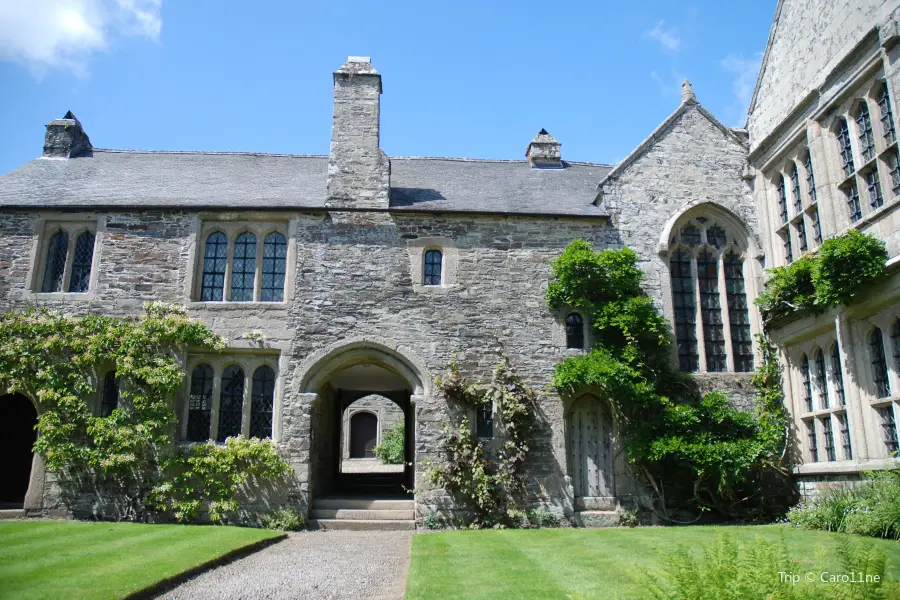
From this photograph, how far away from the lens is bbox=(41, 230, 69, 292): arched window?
14555 mm

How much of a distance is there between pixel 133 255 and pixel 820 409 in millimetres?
13799

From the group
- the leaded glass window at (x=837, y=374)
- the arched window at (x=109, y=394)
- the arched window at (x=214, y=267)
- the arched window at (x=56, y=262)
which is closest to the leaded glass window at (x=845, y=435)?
the leaded glass window at (x=837, y=374)

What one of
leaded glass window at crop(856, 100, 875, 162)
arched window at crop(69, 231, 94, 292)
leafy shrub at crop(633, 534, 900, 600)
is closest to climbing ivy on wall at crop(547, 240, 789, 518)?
leaded glass window at crop(856, 100, 875, 162)

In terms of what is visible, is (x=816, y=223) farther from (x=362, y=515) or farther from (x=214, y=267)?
(x=214, y=267)

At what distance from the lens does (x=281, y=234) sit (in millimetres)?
15000

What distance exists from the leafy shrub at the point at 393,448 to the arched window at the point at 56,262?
17.1 m

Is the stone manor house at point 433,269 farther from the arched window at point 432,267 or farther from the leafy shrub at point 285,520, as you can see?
the leafy shrub at point 285,520

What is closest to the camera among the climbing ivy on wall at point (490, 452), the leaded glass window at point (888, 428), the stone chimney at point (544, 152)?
the leaded glass window at point (888, 428)

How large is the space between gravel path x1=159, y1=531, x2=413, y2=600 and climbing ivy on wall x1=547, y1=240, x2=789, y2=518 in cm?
503

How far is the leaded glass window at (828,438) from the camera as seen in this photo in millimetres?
12688

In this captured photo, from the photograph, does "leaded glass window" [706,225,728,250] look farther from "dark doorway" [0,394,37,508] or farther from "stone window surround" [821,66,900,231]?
"dark doorway" [0,394,37,508]

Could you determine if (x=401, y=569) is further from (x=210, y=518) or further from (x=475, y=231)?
(x=475, y=231)

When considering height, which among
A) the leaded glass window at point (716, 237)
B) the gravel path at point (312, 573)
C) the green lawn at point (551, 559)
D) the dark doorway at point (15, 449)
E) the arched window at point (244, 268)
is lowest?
the gravel path at point (312, 573)

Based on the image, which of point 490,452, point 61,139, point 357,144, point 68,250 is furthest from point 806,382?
point 61,139
